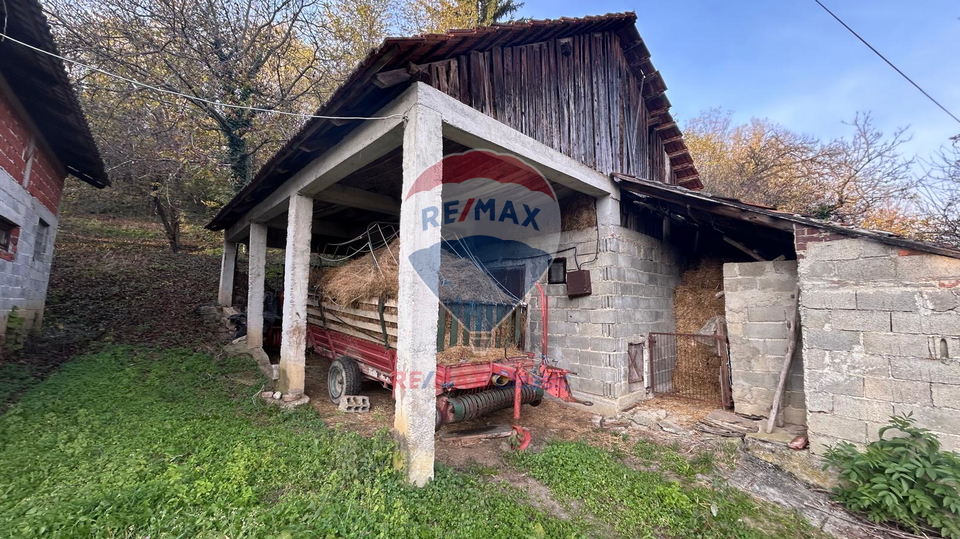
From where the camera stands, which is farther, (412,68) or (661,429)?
(661,429)

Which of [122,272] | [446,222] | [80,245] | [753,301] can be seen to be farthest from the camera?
[80,245]

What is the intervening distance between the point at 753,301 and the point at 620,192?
2.50m

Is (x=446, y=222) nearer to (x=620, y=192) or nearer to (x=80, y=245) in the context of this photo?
(x=620, y=192)

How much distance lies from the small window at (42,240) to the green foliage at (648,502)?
30.4 ft

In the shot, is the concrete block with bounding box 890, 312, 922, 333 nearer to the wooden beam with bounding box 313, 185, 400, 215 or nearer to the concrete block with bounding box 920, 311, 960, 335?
the concrete block with bounding box 920, 311, 960, 335

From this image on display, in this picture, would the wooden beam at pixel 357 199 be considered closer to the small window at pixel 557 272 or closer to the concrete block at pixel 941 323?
the small window at pixel 557 272

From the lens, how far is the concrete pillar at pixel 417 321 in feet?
10.9

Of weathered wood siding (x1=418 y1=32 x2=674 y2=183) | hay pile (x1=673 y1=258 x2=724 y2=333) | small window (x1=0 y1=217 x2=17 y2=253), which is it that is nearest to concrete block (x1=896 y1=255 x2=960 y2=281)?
hay pile (x1=673 y1=258 x2=724 y2=333)

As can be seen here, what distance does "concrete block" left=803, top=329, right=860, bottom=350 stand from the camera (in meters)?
3.94

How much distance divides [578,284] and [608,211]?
1275 millimetres

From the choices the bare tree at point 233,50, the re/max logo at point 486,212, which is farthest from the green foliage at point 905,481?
the bare tree at point 233,50

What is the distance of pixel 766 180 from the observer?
49.2 feet

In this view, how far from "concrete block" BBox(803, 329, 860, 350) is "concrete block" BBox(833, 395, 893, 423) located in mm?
531

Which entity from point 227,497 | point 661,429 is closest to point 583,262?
point 661,429
